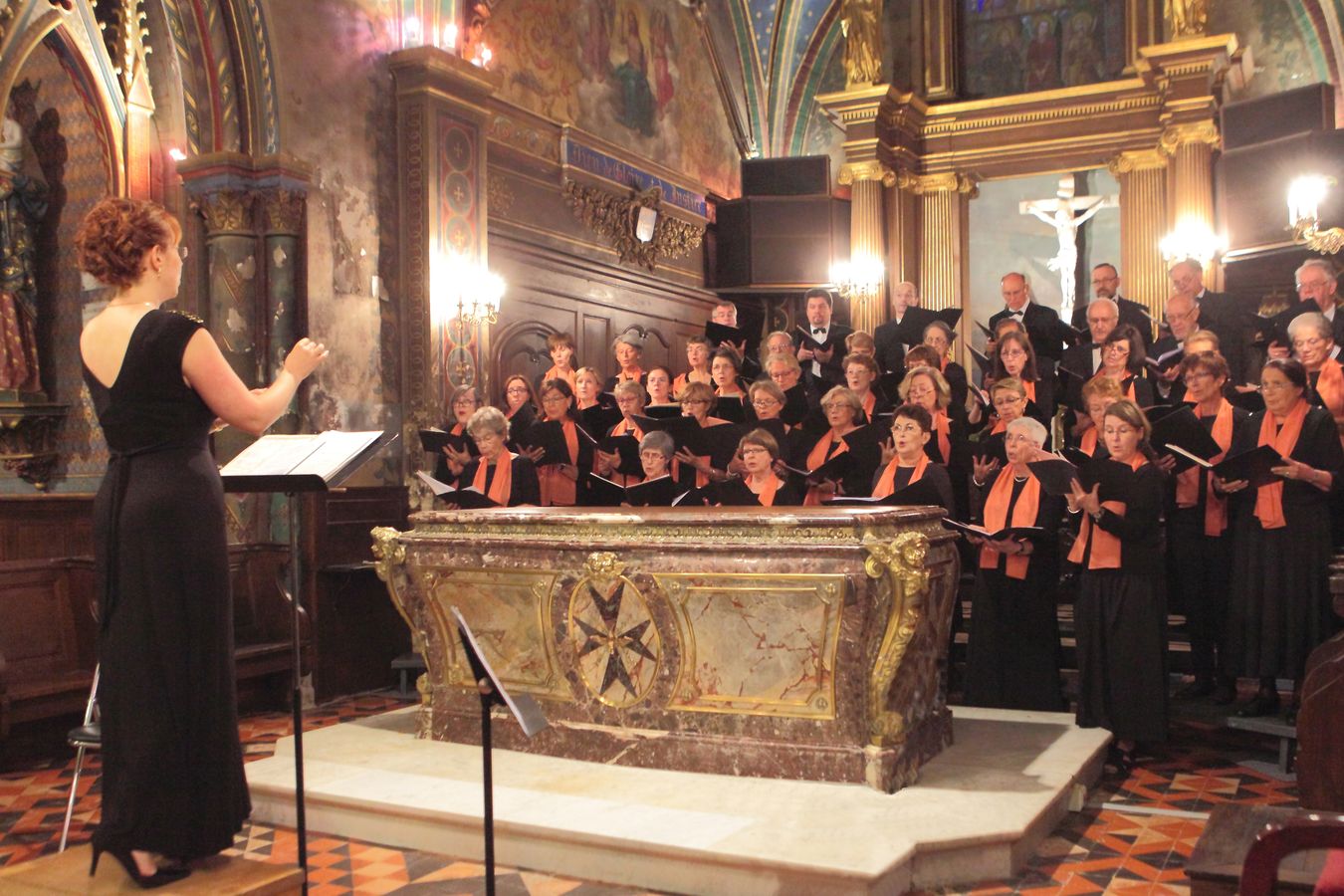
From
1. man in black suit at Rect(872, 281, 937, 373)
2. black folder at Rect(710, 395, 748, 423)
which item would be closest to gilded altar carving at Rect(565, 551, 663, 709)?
black folder at Rect(710, 395, 748, 423)

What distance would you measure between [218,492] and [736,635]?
2193mm

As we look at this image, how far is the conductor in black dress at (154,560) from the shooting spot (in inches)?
105

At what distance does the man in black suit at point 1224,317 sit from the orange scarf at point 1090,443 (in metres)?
2.23

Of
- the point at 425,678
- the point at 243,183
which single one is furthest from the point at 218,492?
the point at 243,183

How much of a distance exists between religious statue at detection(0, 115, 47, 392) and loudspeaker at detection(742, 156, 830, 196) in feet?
25.5

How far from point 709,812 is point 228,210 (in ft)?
16.8

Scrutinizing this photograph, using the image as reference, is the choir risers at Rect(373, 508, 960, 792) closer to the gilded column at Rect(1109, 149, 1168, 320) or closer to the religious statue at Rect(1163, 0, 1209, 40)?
the gilded column at Rect(1109, 149, 1168, 320)

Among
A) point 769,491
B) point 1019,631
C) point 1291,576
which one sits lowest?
point 1019,631

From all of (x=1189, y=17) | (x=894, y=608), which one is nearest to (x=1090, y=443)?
(x=894, y=608)

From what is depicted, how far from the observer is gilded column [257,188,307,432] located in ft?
24.3

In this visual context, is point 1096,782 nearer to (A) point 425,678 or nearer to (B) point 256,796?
(A) point 425,678

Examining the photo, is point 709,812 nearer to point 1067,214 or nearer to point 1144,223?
point 1144,223

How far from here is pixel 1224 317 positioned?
7859mm

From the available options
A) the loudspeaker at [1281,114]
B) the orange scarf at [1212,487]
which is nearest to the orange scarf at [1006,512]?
the orange scarf at [1212,487]
